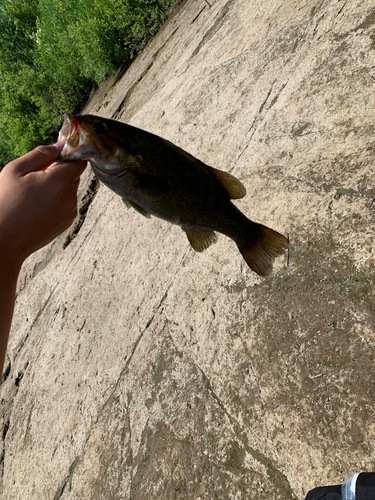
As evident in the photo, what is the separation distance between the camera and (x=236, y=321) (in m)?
2.49

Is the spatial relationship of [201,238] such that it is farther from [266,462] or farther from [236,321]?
[266,462]

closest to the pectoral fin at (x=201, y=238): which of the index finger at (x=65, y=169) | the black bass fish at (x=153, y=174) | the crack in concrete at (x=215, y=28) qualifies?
the black bass fish at (x=153, y=174)

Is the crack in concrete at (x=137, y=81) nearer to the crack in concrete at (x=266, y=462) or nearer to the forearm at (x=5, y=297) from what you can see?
the forearm at (x=5, y=297)

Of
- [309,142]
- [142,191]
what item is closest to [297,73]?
[309,142]

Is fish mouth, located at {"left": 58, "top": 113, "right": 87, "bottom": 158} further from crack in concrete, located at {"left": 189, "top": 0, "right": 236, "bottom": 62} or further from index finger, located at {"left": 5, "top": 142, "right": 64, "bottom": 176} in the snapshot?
crack in concrete, located at {"left": 189, "top": 0, "right": 236, "bottom": 62}

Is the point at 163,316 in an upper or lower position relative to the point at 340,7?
lower

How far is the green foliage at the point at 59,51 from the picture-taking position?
9672 millimetres

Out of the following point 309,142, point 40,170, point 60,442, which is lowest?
point 60,442

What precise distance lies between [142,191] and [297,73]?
A: 2.46 meters

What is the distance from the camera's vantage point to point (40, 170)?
178 centimetres

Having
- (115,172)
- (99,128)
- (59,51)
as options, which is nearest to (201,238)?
(115,172)

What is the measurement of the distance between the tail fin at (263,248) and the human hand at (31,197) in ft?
3.19

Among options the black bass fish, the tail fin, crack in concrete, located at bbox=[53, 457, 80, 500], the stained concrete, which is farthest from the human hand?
crack in concrete, located at bbox=[53, 457, 80, 500]

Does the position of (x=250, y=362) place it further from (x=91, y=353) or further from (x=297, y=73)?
(x=297, y=73)
